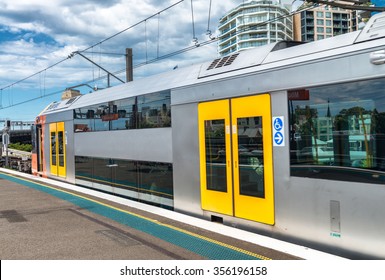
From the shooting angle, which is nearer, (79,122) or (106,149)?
(106,149)

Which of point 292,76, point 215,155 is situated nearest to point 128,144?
point 215,155

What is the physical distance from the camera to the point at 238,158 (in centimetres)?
658

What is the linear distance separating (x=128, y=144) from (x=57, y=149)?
20.6 ft

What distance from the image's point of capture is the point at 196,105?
7.66 meters

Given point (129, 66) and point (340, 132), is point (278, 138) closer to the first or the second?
point (340, 132)

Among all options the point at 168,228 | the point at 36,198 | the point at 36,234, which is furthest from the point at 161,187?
the point at 36,198

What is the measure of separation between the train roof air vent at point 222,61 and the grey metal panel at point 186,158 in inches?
32.8

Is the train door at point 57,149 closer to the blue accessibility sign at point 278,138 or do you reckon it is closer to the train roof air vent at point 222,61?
the train roof air vent at point 222,61

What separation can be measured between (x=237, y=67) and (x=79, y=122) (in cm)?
829

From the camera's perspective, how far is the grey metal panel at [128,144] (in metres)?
8.96

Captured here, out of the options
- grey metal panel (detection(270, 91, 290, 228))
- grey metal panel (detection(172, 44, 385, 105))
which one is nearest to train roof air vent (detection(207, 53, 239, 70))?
grey metal panel (detection(172, 44, 385, 105))

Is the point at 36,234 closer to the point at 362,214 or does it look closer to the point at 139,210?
the point at 139,210

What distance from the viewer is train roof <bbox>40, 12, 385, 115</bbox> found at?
516 cm

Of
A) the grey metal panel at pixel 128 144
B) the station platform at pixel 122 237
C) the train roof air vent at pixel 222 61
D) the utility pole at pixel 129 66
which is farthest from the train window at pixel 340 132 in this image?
the utility pole at pixel 129 66
